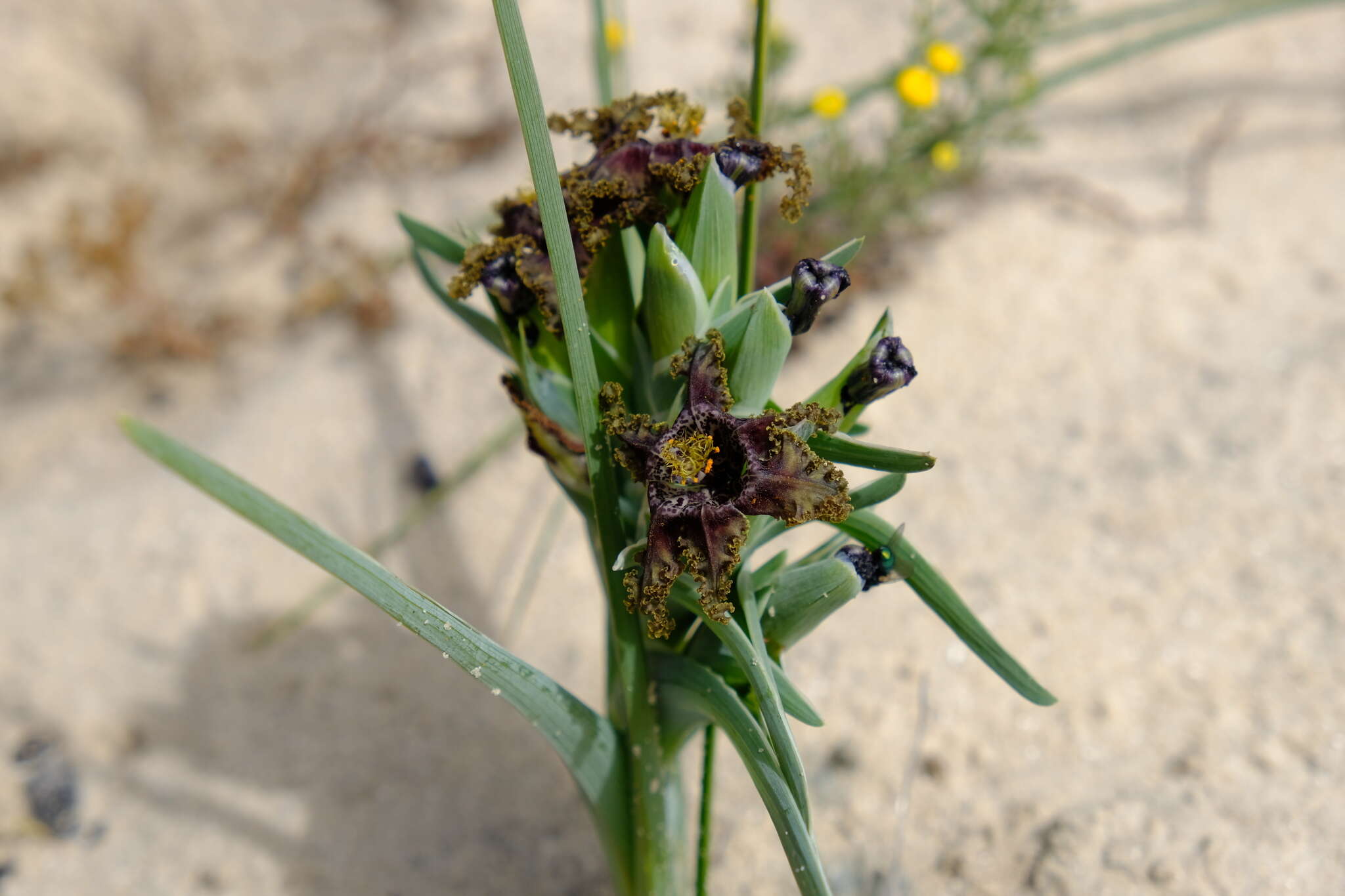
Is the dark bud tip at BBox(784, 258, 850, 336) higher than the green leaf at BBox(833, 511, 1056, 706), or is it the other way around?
the dark bud tip at BBox(784, 258, 850, 336)

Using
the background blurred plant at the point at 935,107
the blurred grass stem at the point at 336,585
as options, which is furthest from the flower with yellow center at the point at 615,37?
the blurred grass stem at the point at 336,585

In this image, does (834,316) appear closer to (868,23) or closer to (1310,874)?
(868,23)

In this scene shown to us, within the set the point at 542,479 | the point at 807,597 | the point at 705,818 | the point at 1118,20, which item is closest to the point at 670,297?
the point at 807,597

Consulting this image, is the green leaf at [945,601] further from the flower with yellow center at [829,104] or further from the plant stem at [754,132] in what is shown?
the flower with yellow center at [829,104]

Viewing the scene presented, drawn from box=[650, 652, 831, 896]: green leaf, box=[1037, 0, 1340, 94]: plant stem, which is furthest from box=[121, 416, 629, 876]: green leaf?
box=[1037, 0, 1340, 94]: plant stem

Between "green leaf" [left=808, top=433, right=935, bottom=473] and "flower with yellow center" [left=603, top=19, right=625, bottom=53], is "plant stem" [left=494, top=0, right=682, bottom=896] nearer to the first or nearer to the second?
"green leaf" [left=808, top=433, right=935, bottom=473]

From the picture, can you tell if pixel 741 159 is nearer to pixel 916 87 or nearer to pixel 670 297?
pixel 670 297
